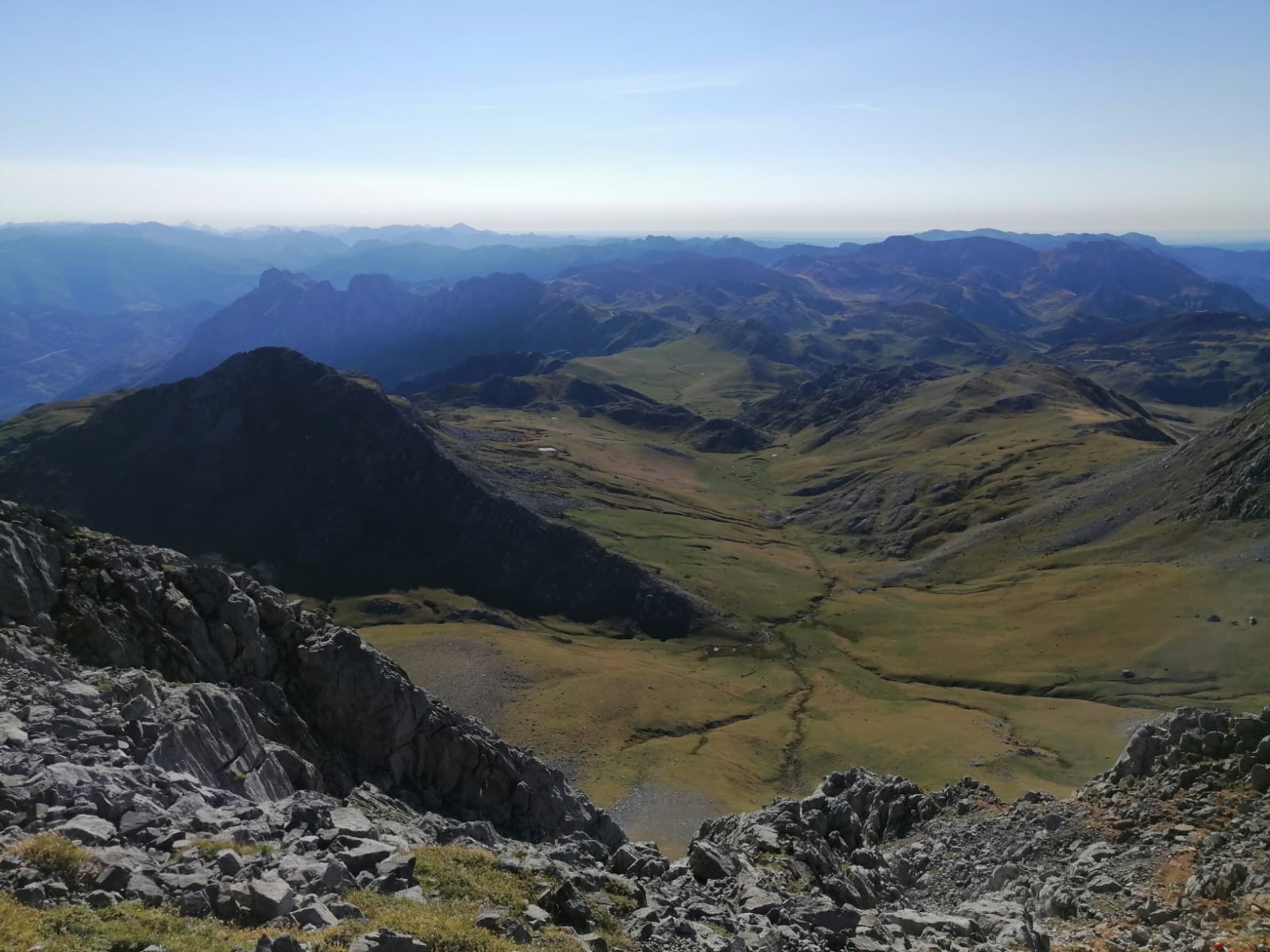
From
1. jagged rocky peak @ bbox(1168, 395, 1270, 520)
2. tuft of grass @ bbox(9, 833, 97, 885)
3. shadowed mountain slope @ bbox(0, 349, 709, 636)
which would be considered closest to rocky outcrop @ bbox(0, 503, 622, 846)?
tuft of grass @ bbox(9, 833, 97, 885)

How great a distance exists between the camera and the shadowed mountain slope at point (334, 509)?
17450cm

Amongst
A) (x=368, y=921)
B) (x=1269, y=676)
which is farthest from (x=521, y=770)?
(x=1269, y=676)

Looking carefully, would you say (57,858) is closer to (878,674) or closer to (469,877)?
(469,877)

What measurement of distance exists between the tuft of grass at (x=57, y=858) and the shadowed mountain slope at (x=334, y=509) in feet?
493

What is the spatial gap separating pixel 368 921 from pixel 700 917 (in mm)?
13111

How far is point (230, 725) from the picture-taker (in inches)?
1470

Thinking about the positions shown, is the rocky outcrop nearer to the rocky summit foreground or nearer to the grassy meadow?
the rocky summit foreground

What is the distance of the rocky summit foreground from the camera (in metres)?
21.3

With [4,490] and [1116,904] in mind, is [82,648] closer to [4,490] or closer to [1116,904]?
[1116,904]

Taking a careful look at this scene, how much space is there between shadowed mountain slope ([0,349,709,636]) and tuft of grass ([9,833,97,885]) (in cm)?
15029

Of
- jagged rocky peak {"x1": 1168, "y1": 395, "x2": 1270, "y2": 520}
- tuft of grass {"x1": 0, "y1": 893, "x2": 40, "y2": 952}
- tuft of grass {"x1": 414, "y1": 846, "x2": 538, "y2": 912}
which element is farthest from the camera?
jagged rocky peak {"x1": 1168, "y1": 395, "x2": 1270, "y2": 520}

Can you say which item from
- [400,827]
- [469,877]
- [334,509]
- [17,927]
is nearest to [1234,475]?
[400,827]

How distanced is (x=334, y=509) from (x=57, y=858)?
173m

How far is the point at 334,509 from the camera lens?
184375 mm
